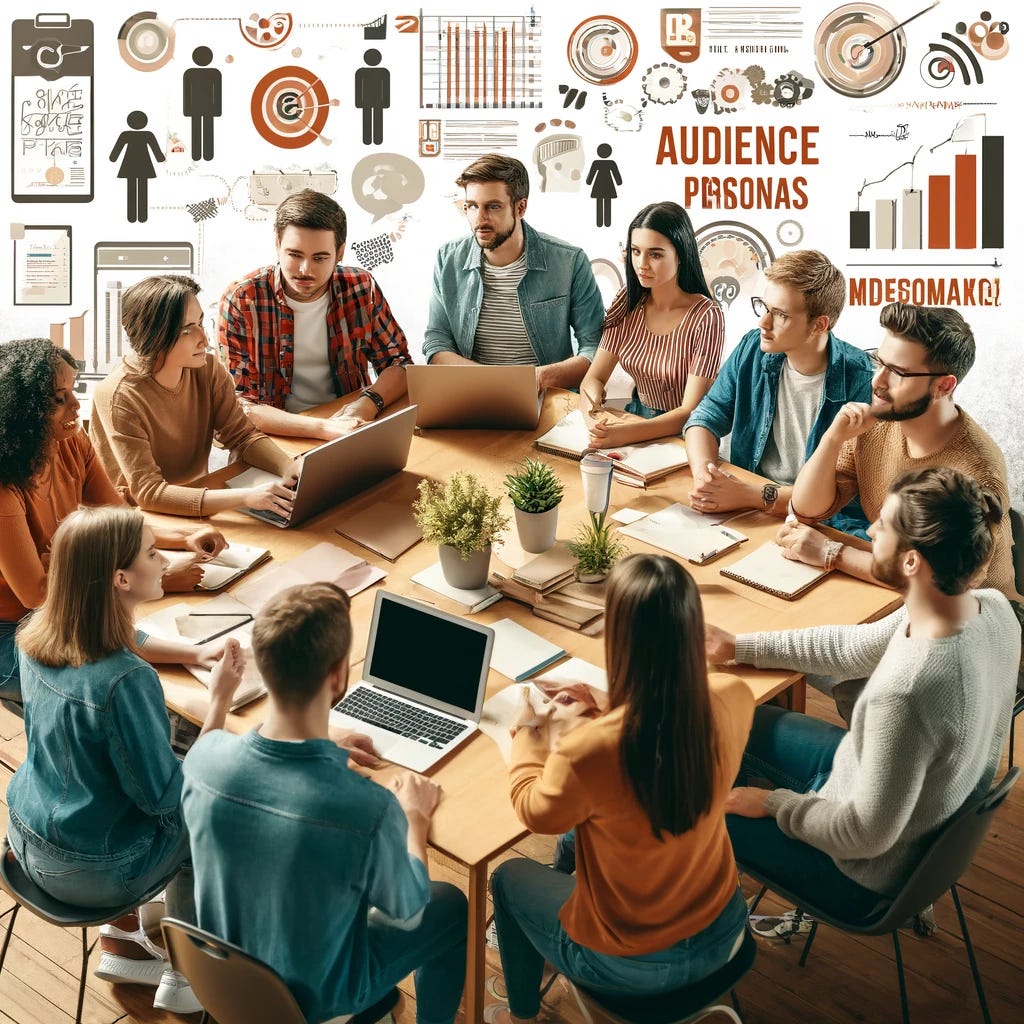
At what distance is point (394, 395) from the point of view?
3.85 m

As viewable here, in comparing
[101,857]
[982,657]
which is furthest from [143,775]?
[982,657]

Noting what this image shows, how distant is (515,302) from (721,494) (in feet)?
4.49

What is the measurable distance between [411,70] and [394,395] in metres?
1.86

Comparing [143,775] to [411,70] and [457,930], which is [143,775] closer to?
[457,930]

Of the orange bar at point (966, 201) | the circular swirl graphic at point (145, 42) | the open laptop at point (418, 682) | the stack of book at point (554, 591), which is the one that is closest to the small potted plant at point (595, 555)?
the stack of book at point (554, 591)

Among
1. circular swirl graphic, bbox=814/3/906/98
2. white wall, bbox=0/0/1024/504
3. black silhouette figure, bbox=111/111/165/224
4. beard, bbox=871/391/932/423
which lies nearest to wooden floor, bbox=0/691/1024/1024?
beard, bbox=871/391/932/423

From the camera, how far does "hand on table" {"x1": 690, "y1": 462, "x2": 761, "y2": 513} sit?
3.17m

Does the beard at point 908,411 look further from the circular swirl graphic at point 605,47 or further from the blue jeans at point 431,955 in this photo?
the circular swirl graphic at point 605,47

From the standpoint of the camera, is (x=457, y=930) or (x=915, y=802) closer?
(x=915, y=802)

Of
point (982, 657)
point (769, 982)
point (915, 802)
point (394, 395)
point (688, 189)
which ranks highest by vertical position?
point (688, 189)

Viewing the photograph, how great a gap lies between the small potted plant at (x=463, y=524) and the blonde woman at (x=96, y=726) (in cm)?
55

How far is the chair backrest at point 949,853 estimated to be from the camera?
6.99 feet

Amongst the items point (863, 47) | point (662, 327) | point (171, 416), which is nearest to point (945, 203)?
point (863, 47)

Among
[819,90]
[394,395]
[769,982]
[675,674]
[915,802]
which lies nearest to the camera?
[675,674]
